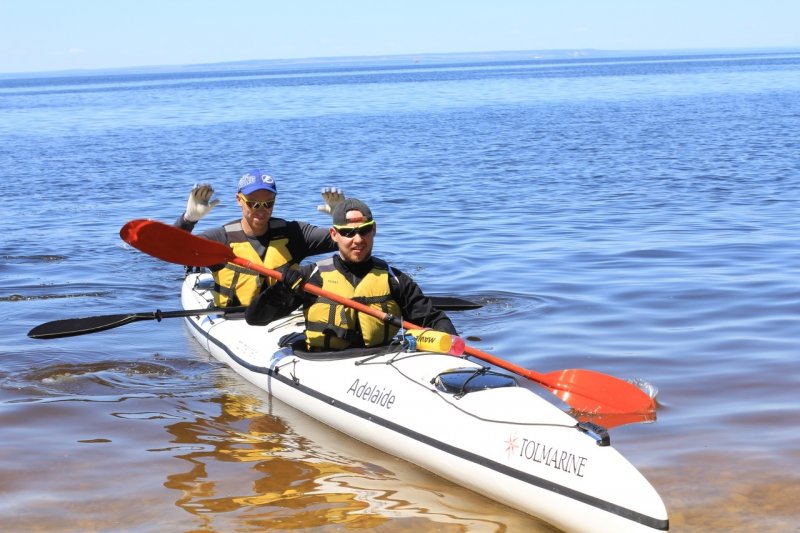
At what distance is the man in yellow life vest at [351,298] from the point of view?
623 centimetres

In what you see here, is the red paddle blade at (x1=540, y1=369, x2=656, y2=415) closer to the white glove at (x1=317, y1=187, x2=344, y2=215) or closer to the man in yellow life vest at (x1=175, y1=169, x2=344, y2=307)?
the man in yellow life vest at (x1=175, y1=169, x2=344, y2=307)

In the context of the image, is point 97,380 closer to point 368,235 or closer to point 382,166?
point 368,235

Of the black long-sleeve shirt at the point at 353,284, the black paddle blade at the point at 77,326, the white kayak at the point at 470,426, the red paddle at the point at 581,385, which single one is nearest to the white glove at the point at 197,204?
the black paddle blade at the point at 77,326

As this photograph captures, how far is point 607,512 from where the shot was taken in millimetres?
4672

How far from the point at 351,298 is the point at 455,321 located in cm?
341

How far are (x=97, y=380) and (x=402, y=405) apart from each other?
3177mm

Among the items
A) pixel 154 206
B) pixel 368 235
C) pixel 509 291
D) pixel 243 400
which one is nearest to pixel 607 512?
pixel 368 235

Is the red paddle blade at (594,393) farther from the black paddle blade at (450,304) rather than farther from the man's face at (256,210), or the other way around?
the man's face at (256,210)

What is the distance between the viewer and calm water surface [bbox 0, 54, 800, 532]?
5539mm

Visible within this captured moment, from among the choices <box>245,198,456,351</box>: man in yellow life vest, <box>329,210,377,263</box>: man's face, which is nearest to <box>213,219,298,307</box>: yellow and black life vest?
<box>245,198,456,351</box>: man in yellow life vest

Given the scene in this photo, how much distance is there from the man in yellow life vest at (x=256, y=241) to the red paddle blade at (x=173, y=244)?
0.40 metres

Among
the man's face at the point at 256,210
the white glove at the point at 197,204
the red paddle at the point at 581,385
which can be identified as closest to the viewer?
the red paddle at the point at 581,385

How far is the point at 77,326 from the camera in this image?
25.5 feet

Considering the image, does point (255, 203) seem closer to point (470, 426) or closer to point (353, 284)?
point (353, 284)
